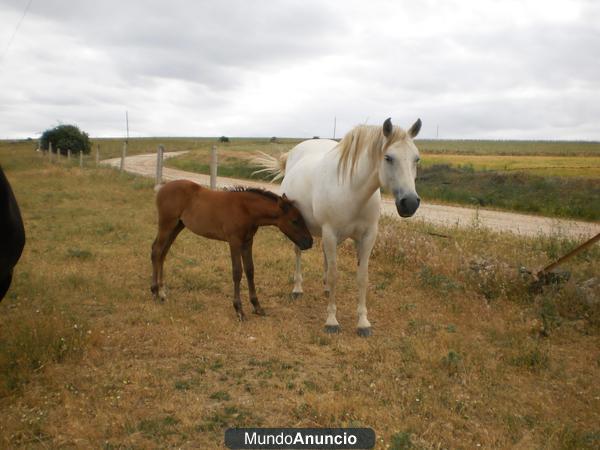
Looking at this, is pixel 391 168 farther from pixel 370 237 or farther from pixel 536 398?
pixel 536 398

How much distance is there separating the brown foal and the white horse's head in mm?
1279

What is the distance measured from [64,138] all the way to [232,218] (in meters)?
41.0

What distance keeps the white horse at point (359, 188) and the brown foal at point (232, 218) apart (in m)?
0.40

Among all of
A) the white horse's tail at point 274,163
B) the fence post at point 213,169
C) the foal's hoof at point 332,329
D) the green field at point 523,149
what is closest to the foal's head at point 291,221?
the foal's hoof at point 332,329

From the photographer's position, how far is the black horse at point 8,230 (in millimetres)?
3152

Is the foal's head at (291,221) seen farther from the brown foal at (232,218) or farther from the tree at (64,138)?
the tree at (64,138)

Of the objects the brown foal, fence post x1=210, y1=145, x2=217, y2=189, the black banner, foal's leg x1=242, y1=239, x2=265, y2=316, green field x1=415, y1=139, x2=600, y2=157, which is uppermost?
green field x1=415, y1=139, x2=600, y2=157

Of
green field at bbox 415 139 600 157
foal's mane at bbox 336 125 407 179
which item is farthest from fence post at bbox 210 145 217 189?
green field at bbox 415 139 600 157

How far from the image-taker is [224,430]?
326 centimetres

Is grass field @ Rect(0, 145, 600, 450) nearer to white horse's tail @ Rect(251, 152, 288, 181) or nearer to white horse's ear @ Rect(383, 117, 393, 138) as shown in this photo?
white horse's tail @ Rect(251, 152, 288, 181)

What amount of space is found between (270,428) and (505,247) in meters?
6.44

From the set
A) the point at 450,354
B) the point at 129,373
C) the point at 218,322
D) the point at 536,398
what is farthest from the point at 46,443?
the point at 536,398

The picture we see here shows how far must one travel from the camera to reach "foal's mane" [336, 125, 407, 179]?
481 centimetres

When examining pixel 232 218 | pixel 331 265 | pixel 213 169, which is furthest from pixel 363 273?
pixel 213 169
